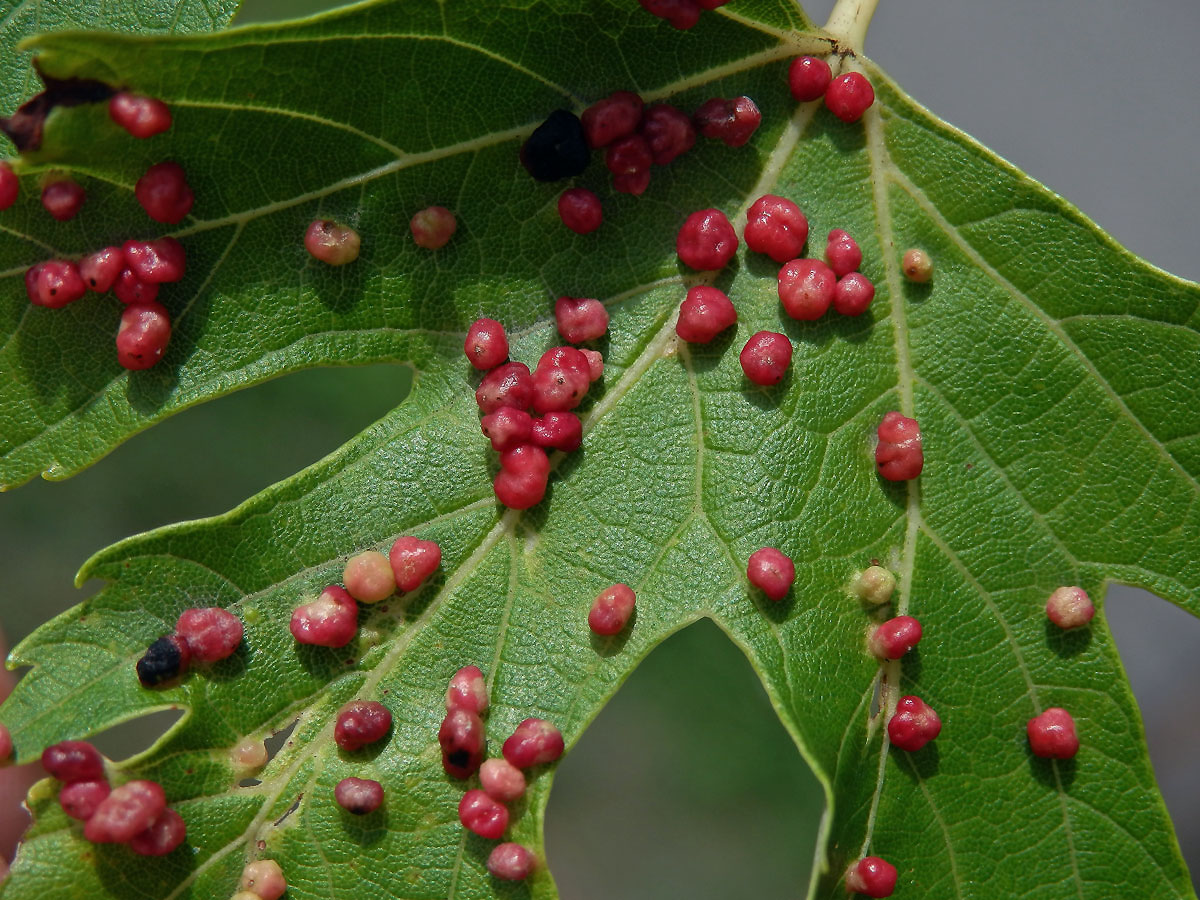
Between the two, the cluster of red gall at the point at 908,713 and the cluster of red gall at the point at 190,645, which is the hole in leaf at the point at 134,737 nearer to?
the cluster of red gall at the point at 190,645

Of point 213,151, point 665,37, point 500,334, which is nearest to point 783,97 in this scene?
point 665,37

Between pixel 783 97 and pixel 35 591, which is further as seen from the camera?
pixel 35 591

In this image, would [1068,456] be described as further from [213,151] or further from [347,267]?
[213,151]

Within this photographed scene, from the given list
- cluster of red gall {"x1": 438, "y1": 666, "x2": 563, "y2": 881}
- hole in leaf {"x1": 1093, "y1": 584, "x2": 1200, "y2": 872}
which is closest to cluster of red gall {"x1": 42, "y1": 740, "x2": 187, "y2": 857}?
cluster of red gall {"x1": 438, "y1": 666, "x2": 563, "y2": 881}

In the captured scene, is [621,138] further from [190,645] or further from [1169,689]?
[1169,689]

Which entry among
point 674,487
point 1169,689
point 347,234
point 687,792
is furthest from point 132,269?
point 1169,689
